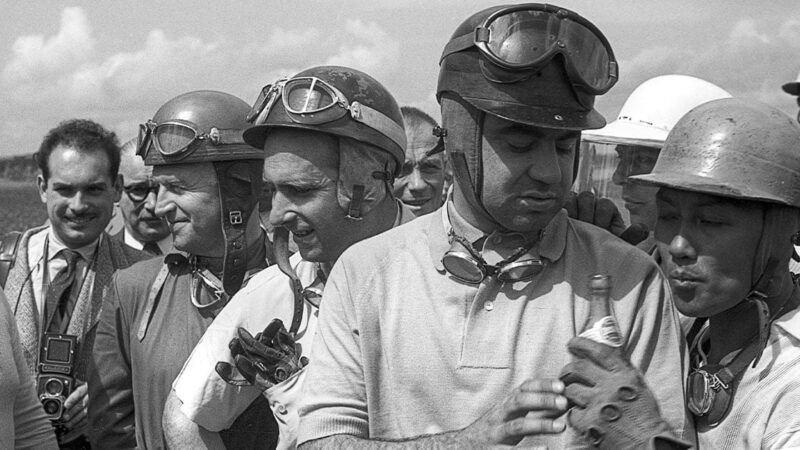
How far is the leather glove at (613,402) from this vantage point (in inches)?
100

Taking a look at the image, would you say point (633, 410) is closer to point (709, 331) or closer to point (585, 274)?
point (585, 274)

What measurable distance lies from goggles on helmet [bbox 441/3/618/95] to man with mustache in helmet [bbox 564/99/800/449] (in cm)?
44

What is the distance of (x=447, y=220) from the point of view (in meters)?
3.24

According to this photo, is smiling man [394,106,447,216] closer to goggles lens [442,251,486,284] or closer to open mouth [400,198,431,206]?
open mouth [400,198,431,206]

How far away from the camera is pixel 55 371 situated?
5414 mm

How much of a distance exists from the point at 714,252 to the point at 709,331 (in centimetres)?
35

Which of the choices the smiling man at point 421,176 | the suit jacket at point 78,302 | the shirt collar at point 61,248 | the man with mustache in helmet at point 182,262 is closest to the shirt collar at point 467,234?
the man with mustache in helmet at point 182,262

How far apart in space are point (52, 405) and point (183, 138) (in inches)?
61.3

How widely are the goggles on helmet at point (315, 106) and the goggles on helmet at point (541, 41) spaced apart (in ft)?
3.67

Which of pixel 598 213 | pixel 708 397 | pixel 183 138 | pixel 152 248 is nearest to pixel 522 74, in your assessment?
pixel 708 397

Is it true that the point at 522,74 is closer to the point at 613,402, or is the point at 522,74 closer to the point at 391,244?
the point at 391,244

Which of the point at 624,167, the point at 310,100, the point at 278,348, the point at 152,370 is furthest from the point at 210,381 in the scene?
the point at 624,167

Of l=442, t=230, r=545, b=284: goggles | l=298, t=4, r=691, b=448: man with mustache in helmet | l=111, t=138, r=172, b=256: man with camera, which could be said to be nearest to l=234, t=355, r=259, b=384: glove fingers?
l=298, t=4, r=691, b=448: man with mustache in helmet

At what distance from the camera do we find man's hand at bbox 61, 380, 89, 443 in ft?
17.5
